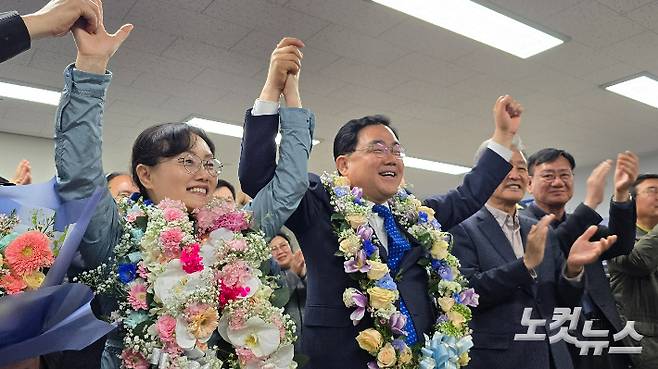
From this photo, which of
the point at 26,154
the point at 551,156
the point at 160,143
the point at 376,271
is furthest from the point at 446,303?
the point at 26,154

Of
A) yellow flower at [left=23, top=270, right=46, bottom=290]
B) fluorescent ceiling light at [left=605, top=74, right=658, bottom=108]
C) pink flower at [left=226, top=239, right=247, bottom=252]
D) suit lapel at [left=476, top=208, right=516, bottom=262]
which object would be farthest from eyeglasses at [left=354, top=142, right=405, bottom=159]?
fluorescent ceiling light at [left=605, top=74, right=658, bottom=108]

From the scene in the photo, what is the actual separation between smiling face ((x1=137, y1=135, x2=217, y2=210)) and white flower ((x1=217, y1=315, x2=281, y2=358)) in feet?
1.47

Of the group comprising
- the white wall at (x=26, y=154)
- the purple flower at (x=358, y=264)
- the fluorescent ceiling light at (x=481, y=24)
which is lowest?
the white wall at (x=26, y=154)

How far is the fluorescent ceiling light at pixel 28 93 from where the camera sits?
539 cm

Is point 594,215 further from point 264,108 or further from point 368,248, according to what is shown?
point 264,108

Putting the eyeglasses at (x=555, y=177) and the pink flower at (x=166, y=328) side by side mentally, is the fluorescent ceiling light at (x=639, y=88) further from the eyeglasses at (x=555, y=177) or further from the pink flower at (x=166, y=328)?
the pink flower at (x=166, y=328)

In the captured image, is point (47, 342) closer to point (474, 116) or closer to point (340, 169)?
point (340, 169)

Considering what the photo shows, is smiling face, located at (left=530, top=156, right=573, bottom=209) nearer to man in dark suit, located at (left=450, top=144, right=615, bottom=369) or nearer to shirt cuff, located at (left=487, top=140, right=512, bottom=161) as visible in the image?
man in dark suit, located at (left=450, top=144, right=615, bottom=369)

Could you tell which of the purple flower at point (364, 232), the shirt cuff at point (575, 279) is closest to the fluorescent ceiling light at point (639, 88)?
the shirt cuff at point (575, 279)

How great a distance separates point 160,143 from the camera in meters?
1.61

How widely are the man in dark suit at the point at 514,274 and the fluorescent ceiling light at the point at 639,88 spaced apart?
3.52 meters

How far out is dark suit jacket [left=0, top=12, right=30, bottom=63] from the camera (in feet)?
3.49

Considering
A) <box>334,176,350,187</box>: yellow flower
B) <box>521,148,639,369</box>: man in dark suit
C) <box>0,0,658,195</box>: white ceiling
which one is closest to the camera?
<box>334,176,350,187</box>: yellow flower

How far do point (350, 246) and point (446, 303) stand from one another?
41 centimetres
